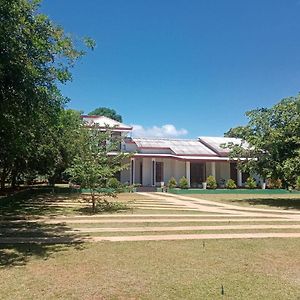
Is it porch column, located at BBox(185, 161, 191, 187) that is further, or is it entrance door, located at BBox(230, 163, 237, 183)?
entrance door, located at BBox(230, 163, 237, 183)

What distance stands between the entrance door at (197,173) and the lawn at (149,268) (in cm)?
2668

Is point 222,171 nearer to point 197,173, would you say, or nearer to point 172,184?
point 197,173

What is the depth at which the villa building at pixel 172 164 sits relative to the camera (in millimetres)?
36281

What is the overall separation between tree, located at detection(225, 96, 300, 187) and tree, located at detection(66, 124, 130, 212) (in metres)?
8.75

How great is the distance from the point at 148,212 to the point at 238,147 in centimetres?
1088

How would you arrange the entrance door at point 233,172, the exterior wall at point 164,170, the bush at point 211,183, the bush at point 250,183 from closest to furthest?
the bush at point 211,183, the bush at point 250,183, the exterior wall at point 164,170, the entrance door at point 233,172

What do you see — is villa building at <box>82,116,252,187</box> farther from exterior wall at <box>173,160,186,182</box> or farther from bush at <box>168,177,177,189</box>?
bush at <box>168,177,177,189</box>

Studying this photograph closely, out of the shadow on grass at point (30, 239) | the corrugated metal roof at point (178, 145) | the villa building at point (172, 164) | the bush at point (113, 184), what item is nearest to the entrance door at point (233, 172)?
the villa building at point (172, 164)

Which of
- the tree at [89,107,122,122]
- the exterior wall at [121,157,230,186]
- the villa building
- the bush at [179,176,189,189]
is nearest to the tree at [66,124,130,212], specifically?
the bush at [179,176,189,189]

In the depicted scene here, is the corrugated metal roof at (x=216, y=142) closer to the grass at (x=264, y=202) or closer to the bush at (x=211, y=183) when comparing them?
the bush at (x=211, y=183)

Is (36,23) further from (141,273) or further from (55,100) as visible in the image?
(141,273)

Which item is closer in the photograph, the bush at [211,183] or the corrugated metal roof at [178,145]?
the bush at [211,183]

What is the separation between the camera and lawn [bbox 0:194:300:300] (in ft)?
19.1

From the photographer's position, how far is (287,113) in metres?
22.9
